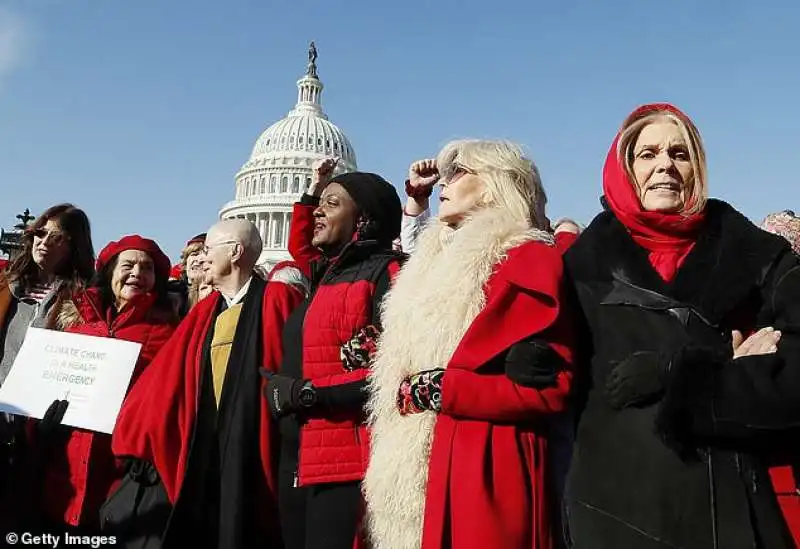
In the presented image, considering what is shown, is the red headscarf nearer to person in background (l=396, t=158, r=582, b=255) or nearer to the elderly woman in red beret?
person in background (l=396, t=158, r=582, b=255)

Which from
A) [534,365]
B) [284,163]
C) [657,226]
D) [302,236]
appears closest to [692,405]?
[534,365]

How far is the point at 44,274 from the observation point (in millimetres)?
4488

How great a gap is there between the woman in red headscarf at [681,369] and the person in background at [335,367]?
0.98 m

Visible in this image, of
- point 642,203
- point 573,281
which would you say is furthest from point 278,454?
point 642,203

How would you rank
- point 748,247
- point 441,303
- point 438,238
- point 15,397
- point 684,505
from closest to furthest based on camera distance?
point 684,505
point 748,247
point 441,303
point 438,238
point 15,397

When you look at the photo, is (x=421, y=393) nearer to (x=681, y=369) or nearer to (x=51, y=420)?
(x=681, y=369)

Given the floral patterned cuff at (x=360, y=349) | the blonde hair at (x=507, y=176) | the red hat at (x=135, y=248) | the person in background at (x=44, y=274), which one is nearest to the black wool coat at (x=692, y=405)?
the blonde hair at (x=507, y=176)

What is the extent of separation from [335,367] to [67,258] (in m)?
2.43

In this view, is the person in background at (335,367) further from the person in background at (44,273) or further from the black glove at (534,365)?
the person in background at (44,273)

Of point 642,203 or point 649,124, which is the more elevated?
point 649,124

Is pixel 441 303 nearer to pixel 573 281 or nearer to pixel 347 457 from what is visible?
pixel 573 281

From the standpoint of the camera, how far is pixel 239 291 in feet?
12.3

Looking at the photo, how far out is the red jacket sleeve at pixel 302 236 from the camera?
14.2 feet

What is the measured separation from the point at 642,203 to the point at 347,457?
1.39 meters
